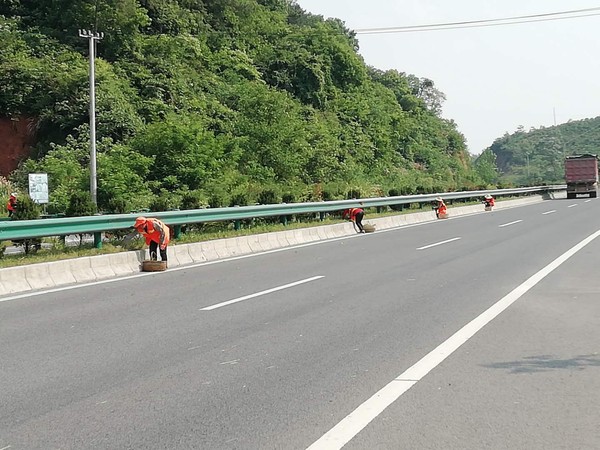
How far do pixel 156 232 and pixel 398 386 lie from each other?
8656 millimetres

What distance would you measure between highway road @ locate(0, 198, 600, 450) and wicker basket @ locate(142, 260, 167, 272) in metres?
0.81

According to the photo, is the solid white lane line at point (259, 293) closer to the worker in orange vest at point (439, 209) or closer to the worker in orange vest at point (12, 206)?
the worker in orange vest at point (12, 206)

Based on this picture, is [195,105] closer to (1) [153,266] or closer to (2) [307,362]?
(1) [153,266]

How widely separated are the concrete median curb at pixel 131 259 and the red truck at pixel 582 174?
3417 centimetres

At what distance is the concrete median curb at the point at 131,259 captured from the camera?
1109 centimetres

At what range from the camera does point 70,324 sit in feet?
27.6

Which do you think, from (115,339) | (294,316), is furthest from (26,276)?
(294,316)

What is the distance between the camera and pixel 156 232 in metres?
13.4

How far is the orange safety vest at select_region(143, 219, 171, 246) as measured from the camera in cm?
1334

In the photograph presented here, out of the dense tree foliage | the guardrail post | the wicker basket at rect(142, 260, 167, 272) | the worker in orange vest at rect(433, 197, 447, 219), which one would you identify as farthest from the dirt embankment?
the wicker basket at rect(142, 260, 167, 272)

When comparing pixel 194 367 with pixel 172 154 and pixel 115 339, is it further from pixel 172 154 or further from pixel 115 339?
pixel 172 154

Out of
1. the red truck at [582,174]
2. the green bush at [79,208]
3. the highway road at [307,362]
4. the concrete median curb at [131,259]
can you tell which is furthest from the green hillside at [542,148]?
the highway road at [307,362]

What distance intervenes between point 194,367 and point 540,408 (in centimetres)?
311

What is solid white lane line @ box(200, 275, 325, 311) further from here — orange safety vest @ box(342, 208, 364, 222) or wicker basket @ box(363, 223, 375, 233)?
wicker basket @ box(363, 223, 375, 233)
